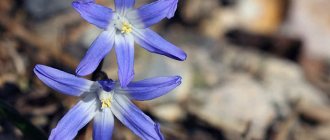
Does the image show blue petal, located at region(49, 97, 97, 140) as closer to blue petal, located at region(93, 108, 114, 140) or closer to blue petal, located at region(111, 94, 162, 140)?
blue petal, located at region(93, 108, 114, 140)

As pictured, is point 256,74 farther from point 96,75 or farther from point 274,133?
point 96,75

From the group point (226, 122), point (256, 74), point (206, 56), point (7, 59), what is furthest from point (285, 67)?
point (7, 59)

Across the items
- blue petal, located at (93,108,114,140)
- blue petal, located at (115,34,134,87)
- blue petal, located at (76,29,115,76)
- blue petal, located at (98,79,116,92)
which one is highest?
blue petal, located at (76,29,115,76)

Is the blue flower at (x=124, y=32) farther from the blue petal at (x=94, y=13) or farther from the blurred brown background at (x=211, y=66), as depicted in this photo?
the blurred brown background at (x=211, y=66)

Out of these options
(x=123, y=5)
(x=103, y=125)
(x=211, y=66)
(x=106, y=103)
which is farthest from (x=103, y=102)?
(x=211, y=66)

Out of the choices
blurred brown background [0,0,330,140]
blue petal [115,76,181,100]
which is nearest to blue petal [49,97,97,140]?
blue petal [115,76,181,100]

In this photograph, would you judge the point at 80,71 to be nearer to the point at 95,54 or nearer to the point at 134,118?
the point at 95,54

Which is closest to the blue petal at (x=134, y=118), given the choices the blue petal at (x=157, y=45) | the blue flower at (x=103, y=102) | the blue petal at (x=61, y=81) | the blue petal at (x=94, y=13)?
the blue flower at (x=103, y=102)
